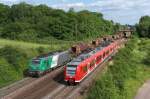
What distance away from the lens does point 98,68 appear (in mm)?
56281

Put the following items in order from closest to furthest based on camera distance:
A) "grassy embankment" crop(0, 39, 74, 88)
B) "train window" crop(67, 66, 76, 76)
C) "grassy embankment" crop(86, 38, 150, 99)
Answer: "grassy embankment" crop(86, 38, 150, 99)
"train window" crop(67, 66, 76, 76)
"grassy embankment" crop(0, 39, 74, 88)

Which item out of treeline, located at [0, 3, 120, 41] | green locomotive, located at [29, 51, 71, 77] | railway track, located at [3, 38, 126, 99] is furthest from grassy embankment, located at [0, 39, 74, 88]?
treeline, located at [0, 3, 120, 41]

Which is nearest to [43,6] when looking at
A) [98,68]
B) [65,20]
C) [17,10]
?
[17,10]

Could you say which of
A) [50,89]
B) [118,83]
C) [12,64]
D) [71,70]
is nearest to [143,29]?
[12,64]

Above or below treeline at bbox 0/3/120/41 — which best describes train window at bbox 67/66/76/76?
below

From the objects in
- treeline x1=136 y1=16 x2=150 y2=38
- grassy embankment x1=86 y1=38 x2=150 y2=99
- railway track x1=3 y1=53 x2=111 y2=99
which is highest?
treeline x1=136 y1=16 x2=150 y2=38

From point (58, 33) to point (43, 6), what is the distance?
5294 cm

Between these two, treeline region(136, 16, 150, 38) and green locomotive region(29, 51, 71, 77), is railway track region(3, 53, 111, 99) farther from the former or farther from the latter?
treeline region(136, 16, 150, 38)

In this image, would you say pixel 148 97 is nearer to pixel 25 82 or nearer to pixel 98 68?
pixel 25 82

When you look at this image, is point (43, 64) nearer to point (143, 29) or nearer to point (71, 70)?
point (71, 70)

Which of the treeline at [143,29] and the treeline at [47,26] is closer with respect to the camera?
the treeline at [47,26]

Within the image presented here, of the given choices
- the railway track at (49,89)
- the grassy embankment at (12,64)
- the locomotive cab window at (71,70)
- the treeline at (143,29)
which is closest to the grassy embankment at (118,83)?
the locomotive cab window at (71,70)

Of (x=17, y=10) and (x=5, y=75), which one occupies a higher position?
(x=17, y=10)

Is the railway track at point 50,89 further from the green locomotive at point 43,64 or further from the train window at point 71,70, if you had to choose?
the train window at point 71,70
